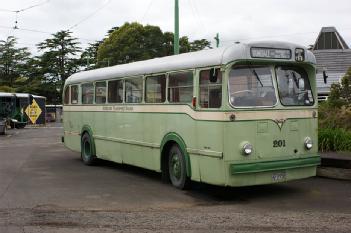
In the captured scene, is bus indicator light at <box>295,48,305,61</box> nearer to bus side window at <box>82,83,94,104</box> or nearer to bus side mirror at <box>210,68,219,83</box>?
bus side mirror at <box>210,68,219,83</box>

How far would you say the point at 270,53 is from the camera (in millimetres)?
10008

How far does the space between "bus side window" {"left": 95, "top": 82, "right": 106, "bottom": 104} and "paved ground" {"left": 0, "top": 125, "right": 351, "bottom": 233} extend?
6.92ft

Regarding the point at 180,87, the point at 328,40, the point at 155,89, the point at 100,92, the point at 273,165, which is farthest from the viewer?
the point at 328,40

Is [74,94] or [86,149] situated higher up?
[74,94]

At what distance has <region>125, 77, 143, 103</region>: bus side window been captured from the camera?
1260 cm

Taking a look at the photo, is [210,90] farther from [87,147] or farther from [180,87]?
[87,147]

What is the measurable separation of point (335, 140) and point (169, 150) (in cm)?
463

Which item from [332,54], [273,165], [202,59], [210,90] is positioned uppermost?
[332,54]

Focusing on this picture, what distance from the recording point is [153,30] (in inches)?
2211

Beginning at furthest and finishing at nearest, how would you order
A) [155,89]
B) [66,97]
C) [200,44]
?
[200,44]
[66,97]
[155,89]

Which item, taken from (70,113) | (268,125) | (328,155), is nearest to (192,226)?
(268,125)

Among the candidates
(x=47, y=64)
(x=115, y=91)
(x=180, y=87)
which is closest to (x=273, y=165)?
(x=180, y=87)

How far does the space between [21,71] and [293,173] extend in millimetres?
70817

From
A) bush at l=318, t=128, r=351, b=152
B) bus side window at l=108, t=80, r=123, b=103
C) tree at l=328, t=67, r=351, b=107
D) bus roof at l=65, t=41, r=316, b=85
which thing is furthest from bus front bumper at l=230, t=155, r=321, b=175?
tree at l=328, t=67, r=351, b=107
